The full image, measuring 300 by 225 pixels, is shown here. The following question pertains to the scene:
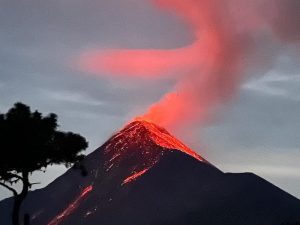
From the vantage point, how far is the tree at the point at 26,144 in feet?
160

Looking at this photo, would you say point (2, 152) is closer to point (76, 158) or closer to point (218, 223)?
point (76, 158)

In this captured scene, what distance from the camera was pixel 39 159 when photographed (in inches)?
1928

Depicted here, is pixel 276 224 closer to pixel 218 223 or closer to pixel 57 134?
pixel 218 223

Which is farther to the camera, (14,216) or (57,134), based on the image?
(57,134)

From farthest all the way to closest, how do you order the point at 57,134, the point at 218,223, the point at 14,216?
the point at 218,223
the point at 57,134
the point at 14,216

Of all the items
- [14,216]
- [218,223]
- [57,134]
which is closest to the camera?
[14,216]

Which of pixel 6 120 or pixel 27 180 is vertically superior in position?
pixel 6 120

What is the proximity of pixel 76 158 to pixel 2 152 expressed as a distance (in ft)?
15.8

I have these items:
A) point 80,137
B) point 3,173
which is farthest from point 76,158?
point 3,173

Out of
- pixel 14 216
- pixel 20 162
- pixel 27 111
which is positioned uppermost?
pixel 27 111

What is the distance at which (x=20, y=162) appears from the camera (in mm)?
48812

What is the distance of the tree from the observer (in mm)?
48844

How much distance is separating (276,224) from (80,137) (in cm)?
15370

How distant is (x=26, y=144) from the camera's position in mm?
49094
